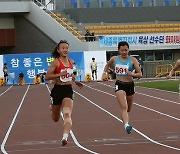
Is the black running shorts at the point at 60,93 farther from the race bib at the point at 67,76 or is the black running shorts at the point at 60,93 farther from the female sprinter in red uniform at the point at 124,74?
the female sprinter in red uniform at the point at 124,74

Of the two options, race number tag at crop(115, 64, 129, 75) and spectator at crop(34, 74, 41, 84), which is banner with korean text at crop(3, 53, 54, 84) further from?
race number tag at crop(115, 64, 129, 75)

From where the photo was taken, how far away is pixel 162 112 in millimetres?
16172

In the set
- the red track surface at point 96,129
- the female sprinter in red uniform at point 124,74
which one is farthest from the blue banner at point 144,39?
the female sprinter in red uniform at point 124,74

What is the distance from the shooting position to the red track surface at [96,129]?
31.7ft

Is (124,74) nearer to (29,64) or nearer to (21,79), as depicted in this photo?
(21,79)

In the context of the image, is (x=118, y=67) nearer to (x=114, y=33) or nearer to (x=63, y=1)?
(x=114, y=33)

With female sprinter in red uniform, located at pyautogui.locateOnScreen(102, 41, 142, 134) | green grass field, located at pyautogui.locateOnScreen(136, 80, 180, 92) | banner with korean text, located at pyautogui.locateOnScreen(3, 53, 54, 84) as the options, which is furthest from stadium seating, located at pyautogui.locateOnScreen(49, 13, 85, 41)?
female sprinter in red uniform, located at pyautogui.locateOnScreen(102, 41, 142, 134)

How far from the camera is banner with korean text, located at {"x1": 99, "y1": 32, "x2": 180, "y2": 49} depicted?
141 feet

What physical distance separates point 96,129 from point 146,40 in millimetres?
31930

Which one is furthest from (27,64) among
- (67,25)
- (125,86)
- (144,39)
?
(125,86)

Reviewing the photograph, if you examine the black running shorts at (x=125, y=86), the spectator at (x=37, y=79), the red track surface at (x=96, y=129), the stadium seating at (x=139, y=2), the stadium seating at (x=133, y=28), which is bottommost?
the spectator at (x=37, y=79)

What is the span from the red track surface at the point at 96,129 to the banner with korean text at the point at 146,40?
22862 millimetres

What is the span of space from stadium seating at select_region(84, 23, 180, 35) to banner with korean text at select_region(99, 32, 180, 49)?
1852 millimetres

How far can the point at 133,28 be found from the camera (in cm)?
4769
